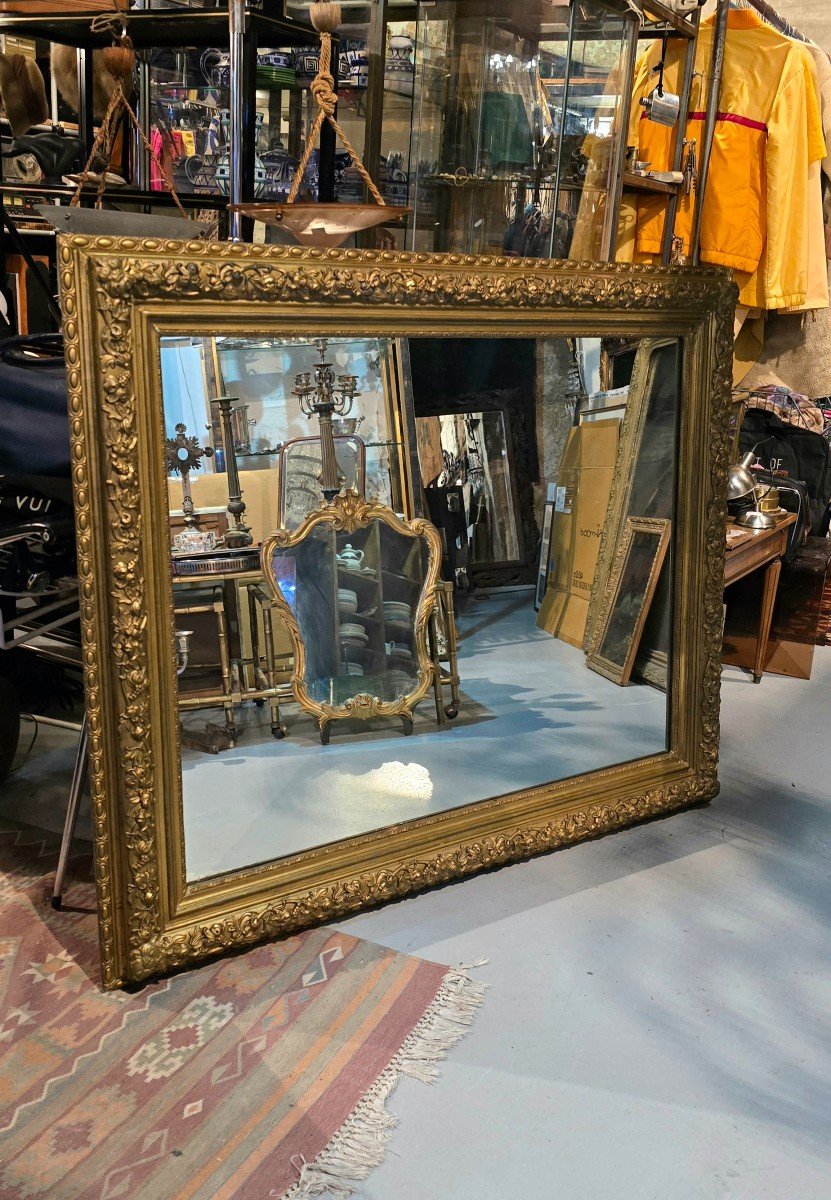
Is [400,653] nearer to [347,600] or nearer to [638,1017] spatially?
[347,600]

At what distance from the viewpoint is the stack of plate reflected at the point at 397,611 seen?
7.18 ft

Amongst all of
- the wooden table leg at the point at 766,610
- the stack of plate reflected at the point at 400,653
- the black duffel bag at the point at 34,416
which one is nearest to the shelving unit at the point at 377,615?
the stack of plate reflected at the point at 400,653

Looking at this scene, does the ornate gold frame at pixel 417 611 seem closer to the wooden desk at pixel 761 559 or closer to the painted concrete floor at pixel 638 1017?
the painted concrete floor at pixel 638 1017

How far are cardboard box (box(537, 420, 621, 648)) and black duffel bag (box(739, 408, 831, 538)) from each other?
2262 mm

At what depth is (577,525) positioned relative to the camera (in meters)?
2.39

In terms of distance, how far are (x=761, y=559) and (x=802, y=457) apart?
3.93 ft

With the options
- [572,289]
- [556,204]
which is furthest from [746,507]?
[572,289]

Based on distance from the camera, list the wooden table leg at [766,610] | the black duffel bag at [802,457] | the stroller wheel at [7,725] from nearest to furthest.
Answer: the stroller wheel at [7,725], the wooden table leg at [766,610], the black duffel bag at [802,457]

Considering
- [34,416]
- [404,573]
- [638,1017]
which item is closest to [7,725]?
[34,416]

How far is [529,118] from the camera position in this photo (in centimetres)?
340

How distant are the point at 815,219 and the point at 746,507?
158 cm

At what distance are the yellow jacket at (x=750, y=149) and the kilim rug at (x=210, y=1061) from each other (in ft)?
11.2

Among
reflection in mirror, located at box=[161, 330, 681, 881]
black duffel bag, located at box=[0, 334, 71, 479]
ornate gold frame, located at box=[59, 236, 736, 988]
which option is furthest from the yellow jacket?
black duffel bag, located at box=[0, 334, 71, 479]

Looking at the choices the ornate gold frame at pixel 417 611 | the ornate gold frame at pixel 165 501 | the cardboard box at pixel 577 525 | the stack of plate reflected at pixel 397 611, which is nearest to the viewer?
the ornate gold frame at pixel 165 501
